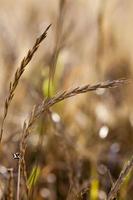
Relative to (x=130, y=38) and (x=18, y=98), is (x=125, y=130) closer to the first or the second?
(x=18, y=98)

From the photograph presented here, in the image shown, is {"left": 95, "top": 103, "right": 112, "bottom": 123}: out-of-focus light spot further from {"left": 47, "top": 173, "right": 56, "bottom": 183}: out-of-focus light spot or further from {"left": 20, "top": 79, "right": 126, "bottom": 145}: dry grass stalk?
{"left": 20, "top": 79, "right": 126, "bottom": 145}: dry grass stalk

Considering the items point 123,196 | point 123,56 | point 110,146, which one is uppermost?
point 123,56

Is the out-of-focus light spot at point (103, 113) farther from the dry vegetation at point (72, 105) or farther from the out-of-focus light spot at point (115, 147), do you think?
the out-of-focus light spot at point (115, 147)

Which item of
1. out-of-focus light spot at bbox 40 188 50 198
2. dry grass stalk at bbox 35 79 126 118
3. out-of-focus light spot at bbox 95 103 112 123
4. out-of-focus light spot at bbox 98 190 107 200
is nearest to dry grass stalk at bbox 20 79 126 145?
dry grass stalk at bbox 35 79 126 118

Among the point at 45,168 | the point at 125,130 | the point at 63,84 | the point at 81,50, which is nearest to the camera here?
the point at 45,168

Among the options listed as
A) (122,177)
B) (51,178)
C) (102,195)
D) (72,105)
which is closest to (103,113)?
(72,105)

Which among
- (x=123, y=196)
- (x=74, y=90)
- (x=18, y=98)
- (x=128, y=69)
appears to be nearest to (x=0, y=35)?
(x=18, y=98)

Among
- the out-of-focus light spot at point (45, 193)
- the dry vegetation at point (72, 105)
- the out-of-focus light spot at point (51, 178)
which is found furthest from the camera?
the out-of-focus light spot at point (51, 178)

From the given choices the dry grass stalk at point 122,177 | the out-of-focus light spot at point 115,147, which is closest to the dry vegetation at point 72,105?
the out-of-focus light spot at point 115,147

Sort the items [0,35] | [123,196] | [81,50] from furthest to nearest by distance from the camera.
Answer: [81,50] < [0,35] < [123,196]
